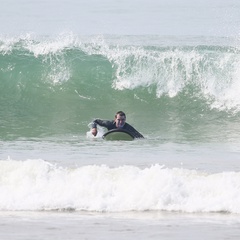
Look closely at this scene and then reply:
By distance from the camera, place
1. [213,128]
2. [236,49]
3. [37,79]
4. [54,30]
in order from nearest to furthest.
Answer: [213,128] < [37,79] < [236,49] < [54,30]

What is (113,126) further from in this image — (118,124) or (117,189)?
(117,189)

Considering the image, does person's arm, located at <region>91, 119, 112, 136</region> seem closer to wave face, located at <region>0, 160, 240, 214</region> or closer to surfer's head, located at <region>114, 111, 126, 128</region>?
surfer's head, located at <region>114, 111, 126, 128</region>

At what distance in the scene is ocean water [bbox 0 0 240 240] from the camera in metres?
12.7

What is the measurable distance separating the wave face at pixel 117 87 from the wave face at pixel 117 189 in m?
5.75

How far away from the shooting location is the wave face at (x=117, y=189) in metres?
13.2

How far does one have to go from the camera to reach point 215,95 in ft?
77.5

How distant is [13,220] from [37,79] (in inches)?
485

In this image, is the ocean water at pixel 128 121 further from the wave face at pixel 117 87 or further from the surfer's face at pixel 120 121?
the surfer's face at pixel 120 121

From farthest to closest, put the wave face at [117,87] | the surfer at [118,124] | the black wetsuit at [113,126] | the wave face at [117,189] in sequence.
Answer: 1. the wave face at [117,87]
2. the black wetsuit at [113,126]
3. the surfer at [118,124]
4. the wave face at [117,189]

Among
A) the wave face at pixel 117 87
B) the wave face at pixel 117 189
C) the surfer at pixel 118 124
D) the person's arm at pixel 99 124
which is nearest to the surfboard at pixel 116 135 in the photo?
the surfer at pixel 118 124

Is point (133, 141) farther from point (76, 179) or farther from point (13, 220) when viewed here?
point (13, 220)

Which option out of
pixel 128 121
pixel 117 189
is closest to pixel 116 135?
pixel 128 121

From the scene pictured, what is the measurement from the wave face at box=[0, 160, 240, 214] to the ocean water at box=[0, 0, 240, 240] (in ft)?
0.05

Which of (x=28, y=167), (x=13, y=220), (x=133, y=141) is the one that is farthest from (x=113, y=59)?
(x=13, y=220)
